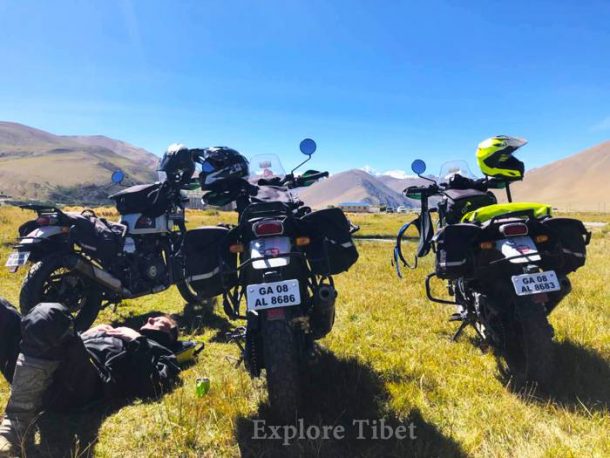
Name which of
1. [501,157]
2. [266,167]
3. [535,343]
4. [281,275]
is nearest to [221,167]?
[266,167]

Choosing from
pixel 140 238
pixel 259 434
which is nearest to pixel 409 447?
pixel 259 434

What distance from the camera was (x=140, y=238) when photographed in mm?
6684

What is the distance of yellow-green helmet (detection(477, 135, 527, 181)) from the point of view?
4656mm

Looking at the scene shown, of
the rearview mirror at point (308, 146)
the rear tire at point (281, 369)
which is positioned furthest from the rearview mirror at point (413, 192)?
the rear tire at point (281, 369)

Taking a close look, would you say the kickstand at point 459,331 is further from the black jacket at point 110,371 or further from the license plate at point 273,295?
the black jacket at point 110,371

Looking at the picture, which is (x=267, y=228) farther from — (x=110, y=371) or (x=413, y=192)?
(x=413, y=192)

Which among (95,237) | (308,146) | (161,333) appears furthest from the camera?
(95,237)

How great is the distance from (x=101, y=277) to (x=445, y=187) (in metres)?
4.89

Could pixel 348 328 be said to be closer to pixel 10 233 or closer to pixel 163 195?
pixel 163 195

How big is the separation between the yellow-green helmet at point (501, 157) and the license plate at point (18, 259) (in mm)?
6029

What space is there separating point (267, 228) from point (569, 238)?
2.94 m

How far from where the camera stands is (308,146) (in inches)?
191

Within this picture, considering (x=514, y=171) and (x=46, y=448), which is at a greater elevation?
(x=514, y=171)

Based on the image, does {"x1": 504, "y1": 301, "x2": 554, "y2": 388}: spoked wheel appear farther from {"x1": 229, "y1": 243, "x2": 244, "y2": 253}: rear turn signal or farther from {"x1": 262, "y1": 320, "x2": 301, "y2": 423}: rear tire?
{"x1": 229, "y1": 243, "x2": 244, "y2": 253}: rear turn signal
